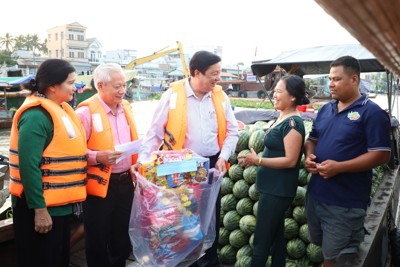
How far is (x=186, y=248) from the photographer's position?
259 cm

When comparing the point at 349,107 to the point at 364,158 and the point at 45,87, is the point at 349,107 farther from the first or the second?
the point at 45,87

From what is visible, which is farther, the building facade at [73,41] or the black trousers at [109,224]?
the building facade at [73,41]

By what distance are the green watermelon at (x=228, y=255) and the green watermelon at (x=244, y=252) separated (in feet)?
0.29

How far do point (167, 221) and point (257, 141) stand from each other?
4.79ft

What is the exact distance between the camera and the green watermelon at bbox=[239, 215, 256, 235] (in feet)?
11.2

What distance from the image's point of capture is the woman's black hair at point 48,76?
2420mm

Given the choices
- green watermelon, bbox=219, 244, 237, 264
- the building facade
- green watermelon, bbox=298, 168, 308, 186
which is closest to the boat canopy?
green watermelon, bbox=298, 168, 308, 186

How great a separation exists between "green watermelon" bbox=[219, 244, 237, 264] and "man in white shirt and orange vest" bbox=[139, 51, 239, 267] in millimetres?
659

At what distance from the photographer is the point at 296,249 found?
3260mm

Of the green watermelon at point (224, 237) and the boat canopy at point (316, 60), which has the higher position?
the boat canopy at point (316, 60)

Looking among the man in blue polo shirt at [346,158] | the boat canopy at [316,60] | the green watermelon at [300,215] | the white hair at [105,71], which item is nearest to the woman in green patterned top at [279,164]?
the man in blue polo shirt at [346,158]

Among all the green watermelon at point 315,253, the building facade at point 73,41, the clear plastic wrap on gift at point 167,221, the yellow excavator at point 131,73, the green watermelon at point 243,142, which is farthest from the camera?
the building facade at point 73,41

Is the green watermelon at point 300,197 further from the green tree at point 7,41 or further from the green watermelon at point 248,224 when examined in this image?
the green tree at point 7,41

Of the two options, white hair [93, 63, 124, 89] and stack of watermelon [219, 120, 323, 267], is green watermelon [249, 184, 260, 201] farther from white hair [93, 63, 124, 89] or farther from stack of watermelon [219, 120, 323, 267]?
white hair [93, 63, 124, 89]
